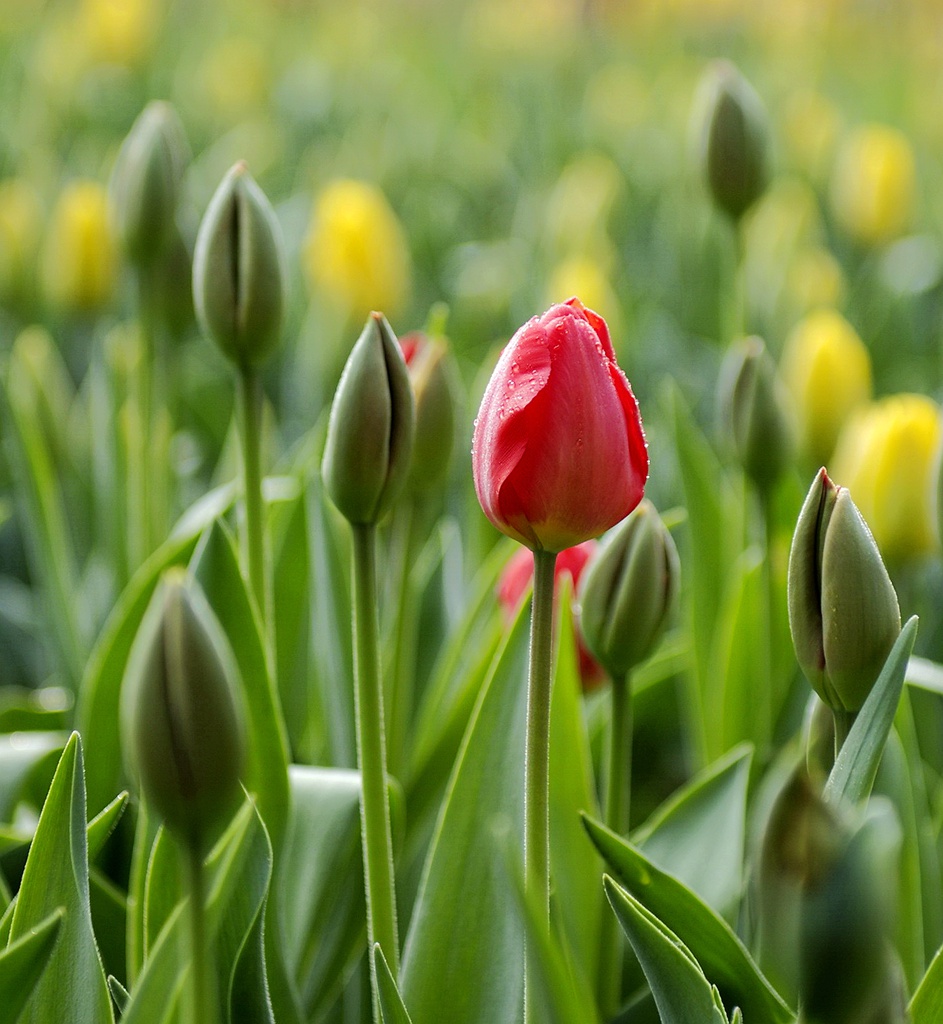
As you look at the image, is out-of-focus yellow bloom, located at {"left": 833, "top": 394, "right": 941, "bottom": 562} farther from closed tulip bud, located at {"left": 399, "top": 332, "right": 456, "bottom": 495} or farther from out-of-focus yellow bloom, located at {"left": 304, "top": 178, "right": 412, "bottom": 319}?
out-of-focus yellow bloom, located at {"left": 304, "top": 178, "right": 412, "bottom": 319}

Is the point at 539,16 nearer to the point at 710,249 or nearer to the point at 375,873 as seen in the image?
the point at 710,249

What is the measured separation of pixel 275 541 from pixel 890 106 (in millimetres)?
2884

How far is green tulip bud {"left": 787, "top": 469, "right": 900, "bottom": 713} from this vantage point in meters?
0.42

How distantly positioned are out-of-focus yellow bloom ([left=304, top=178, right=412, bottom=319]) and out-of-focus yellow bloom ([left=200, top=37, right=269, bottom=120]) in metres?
1.33

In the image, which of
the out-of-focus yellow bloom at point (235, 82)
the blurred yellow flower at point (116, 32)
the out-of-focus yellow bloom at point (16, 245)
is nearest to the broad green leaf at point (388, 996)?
the out-of-focus yellow bloom at point (16, 245)

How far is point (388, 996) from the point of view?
429 mm

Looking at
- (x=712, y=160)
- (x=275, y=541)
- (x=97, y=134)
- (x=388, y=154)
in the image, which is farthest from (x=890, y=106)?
(x=275, y=541)

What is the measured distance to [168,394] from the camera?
876mm

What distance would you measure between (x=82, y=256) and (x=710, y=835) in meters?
0.86

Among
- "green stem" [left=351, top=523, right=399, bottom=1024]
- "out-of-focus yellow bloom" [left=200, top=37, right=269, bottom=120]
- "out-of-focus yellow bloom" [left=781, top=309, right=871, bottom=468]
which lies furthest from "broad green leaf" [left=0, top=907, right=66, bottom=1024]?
"out-of-focus yellow bloom" [left=200, top=37, right=269, bottom=120]

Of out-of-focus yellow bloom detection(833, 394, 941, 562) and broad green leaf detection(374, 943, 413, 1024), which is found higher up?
out-of-focus yellow bloom detection(833, 394, 941, 562)

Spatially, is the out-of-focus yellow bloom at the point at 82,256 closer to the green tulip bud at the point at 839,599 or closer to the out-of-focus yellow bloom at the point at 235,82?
the green tulip bud at the point at 839,599

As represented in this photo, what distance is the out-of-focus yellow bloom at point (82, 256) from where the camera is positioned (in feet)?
4.06

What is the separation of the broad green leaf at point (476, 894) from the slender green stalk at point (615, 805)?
0.04 metres
